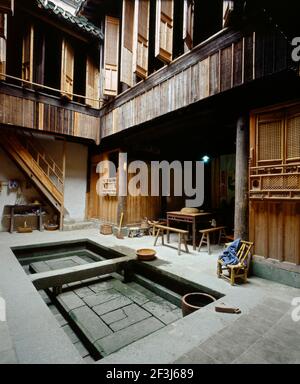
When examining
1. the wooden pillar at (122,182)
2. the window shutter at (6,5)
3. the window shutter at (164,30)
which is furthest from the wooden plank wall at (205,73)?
the window shutter at (6,5)

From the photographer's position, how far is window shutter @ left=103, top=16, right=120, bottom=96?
966 centimetres

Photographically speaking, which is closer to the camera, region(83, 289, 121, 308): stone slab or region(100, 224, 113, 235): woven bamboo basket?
region(83, 289, 121, 308): stone slab

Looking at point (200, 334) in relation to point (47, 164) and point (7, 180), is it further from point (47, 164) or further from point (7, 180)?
point (7, 180)

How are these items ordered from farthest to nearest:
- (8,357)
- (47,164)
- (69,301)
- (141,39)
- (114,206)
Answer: (114,206), (47,164), (141,39), (69,301), (8,357)

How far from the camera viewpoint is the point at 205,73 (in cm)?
585

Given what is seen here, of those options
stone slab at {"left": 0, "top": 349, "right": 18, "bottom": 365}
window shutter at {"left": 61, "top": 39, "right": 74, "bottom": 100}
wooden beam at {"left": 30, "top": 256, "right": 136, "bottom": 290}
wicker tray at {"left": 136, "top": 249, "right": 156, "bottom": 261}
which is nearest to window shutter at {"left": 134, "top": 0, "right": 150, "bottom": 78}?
window shutter at {"left": 61, "top": 39, "right": 74, "bottom": 100}

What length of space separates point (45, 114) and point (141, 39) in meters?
4.93

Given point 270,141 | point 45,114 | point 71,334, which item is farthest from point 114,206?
point 270,141

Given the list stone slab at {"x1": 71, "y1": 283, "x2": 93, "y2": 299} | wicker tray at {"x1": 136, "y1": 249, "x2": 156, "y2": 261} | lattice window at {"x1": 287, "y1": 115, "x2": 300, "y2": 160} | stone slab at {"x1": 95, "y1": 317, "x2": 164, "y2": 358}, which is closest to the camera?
stone slab at {"x1": 95, "y1": 317, "x2": 164, "y2": 358}

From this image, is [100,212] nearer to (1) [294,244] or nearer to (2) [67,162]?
(2) [67,162]

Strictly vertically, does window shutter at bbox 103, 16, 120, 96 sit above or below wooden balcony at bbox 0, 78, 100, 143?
above

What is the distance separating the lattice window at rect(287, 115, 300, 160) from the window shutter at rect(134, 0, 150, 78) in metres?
5.15

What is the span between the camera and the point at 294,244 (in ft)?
15.7

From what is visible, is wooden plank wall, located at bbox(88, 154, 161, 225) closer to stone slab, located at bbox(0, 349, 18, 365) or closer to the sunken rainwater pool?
the sunken rainwater pool
